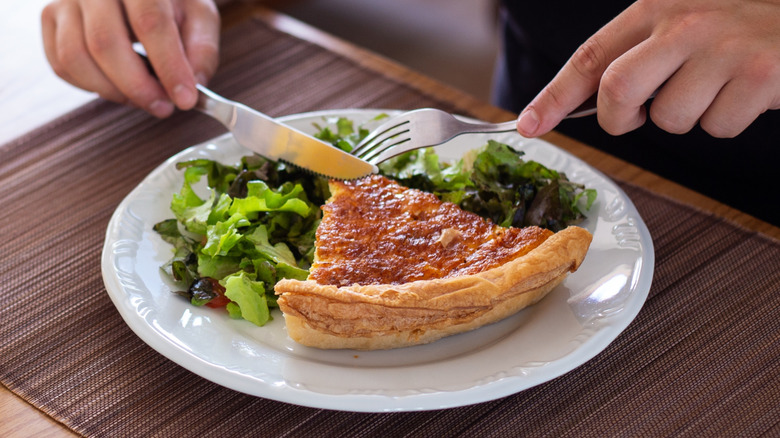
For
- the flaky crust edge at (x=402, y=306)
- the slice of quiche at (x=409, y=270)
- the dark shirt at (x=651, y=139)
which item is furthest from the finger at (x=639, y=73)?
the dark shirt at (x=651, y=139)

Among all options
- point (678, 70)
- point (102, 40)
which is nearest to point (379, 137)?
point (678, 70)

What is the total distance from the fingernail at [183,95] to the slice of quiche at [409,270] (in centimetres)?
76

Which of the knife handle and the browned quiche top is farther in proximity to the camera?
the knife handle

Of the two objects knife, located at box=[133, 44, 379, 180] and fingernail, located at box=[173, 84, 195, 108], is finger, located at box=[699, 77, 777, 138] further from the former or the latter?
fingernail, located at box=[173, 84, 195, 108]

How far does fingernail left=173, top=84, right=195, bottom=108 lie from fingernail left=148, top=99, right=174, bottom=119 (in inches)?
7.4

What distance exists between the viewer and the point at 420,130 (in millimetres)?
2383

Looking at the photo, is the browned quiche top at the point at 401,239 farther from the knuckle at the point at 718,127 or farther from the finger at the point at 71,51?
the finger at the point at 71,51

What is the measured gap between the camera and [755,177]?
297cm

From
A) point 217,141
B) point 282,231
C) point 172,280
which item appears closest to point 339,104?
point 217,141

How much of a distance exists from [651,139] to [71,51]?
93.6 inches

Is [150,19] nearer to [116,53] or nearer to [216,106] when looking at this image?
[116,53]

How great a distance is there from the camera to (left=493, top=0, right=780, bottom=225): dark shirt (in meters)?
2.91

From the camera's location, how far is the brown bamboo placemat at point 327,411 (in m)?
1.79

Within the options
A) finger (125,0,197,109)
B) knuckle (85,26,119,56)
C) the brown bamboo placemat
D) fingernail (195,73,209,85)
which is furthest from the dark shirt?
knuckle (85,26,119,56)
